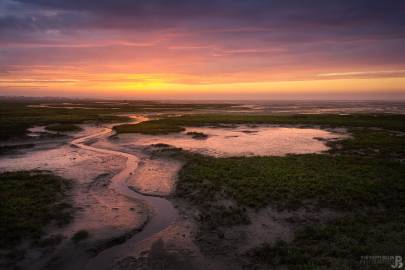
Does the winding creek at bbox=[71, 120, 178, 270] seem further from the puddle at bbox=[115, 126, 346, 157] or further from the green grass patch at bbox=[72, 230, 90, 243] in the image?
the puddle at bbox=[115, 126, 346, 157]

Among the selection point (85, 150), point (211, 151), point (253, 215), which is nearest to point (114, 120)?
point (85, 150)

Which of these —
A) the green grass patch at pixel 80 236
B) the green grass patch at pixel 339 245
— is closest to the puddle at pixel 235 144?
the green grass patch at pixel 339 245

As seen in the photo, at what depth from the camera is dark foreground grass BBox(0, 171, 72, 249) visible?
10711 millimetres

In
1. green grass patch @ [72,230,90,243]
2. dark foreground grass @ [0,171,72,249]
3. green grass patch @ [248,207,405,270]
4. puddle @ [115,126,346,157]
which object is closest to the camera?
green grass patch @ [248,207,405,270]

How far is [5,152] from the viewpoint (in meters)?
26.7

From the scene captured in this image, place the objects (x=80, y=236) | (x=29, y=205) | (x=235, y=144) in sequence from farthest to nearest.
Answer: (x=235, y=144) → (x=29, y=205) → (x=80, y=236)

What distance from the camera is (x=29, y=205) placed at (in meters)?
13.1

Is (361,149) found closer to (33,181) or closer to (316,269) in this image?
(316,269)

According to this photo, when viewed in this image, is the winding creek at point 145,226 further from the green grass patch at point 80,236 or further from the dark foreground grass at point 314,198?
the dark foreground grass at point 314,198

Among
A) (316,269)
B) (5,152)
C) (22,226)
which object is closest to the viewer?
(316,269)

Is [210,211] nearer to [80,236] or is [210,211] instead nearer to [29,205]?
[80,236]

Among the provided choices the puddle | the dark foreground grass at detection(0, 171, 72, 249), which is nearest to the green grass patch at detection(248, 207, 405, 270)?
the dark foreground grass at detection(0, 171, 72, 249)

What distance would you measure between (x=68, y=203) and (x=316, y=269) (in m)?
11.1

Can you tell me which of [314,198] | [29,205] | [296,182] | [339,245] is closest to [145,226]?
[29,205]
